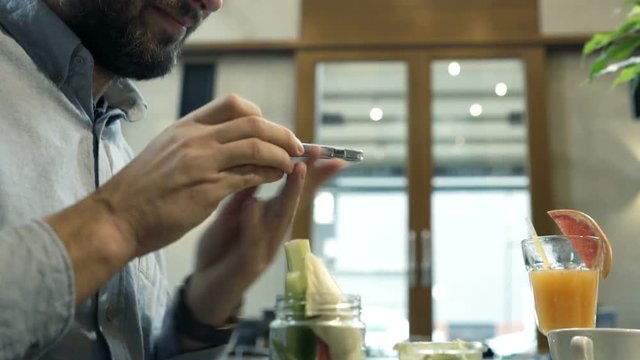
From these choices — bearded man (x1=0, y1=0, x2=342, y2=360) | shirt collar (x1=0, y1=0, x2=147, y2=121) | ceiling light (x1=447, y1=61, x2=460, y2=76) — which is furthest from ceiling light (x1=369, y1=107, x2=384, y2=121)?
shirt collar (x1=0, y1=0, x2=147, y2=121)

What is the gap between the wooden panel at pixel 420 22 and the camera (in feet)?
12.9

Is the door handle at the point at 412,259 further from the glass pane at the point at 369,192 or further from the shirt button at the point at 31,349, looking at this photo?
the shirt button at the point at 31,349

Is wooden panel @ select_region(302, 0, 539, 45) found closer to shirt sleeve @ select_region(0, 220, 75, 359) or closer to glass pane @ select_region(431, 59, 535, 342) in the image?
glass pane @ select_region(431, 59, 535, 342)

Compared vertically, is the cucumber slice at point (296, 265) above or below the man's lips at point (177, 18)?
below

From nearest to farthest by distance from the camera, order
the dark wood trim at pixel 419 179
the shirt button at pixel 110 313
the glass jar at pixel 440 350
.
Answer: the glass jar at pixel 440 350, the shirt button at pixel 110 313, the dark wood trim at pixel 419 179

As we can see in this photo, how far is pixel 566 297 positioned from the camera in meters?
1.13

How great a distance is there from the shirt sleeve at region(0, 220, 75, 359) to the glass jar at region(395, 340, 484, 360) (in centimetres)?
38

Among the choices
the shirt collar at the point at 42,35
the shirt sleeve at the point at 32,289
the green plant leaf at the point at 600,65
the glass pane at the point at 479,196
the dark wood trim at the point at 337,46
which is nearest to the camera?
the shirt sleeve at the point at 32,289

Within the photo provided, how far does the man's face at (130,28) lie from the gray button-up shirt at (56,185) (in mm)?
53

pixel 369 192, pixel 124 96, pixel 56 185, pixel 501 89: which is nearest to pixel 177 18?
pixel 124 96

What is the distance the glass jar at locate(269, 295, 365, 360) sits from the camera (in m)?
0.70

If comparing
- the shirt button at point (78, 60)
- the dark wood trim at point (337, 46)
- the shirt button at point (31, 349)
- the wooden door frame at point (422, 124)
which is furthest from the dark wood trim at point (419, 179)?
the shirt button at point (31, 349)

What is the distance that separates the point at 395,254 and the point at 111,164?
2868 mm

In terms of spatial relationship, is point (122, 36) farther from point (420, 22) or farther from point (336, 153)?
point (420, 22)
